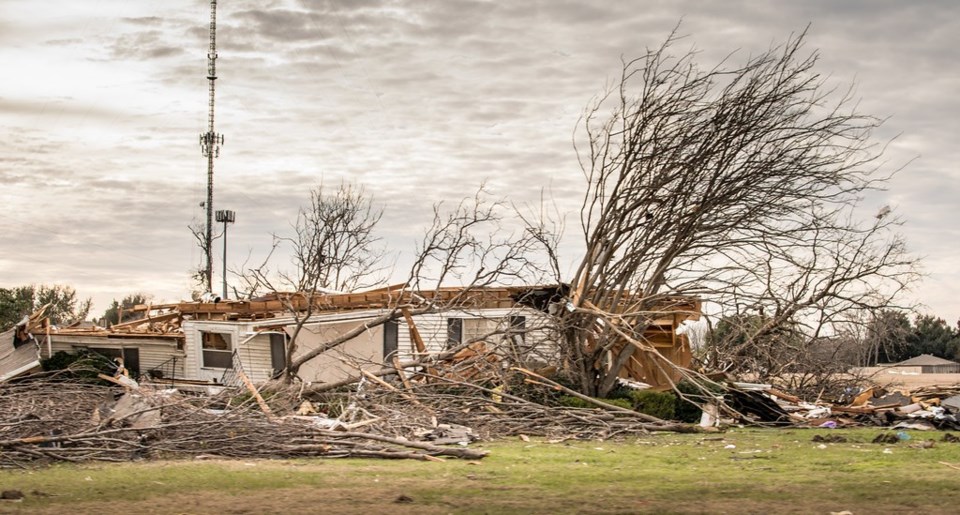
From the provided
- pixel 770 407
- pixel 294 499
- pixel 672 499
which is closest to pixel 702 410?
pixel 770 407

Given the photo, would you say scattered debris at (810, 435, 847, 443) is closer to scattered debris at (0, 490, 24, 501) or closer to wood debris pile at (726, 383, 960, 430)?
wood debris pile at (726, 383, 960, 430)

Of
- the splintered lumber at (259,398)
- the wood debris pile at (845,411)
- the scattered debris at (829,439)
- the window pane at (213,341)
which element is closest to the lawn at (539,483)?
the scattered debris at (829,439)

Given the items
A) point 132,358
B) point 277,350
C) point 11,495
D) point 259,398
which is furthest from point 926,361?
point 11,495

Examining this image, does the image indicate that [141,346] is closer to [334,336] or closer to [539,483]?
[334,336]

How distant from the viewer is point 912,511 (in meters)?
8.27

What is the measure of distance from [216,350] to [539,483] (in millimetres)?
16465

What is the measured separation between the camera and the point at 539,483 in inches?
400

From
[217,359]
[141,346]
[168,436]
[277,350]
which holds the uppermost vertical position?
[141,346]

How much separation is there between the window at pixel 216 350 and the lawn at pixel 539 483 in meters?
12.8

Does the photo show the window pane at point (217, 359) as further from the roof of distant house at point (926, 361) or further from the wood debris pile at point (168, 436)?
the roof of distant house at point (926, 361)

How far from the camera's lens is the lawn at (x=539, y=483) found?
864cm

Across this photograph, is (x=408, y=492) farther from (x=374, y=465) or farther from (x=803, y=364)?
(x=803, y=364)

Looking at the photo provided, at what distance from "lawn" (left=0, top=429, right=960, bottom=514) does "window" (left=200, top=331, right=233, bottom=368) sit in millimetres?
12761

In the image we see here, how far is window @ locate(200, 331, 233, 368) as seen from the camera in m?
24.9
